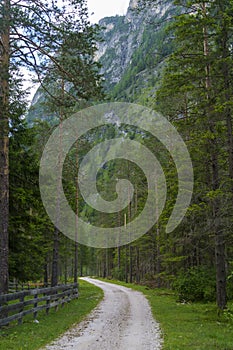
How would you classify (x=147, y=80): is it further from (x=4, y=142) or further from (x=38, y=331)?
(x=38, y=331)

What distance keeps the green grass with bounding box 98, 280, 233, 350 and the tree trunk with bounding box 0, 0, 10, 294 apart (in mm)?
5246

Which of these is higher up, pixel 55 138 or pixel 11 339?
pixel 55 138

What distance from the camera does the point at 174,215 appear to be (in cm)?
1938

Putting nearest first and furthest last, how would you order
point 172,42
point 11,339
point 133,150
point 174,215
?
point 11,339
point 172,42
point 174,215
point 133,150

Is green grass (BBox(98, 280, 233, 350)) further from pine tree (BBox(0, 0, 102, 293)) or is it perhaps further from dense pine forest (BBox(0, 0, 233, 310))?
pine tree (BBox(0, 0, 102, 293))

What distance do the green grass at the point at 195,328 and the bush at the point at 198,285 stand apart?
2.00 metres

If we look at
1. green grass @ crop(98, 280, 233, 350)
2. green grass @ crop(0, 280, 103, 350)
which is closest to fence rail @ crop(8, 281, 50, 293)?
green grass @ crop(0, 280, 103, 350)

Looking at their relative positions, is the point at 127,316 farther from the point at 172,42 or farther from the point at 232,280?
the point at 172,42

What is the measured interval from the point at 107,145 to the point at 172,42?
5164 inches

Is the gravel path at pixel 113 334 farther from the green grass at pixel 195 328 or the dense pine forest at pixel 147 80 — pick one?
the dense pine forest at pixel 147 80

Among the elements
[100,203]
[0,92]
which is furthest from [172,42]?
[100,203]

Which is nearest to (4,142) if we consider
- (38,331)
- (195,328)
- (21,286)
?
(38,331)

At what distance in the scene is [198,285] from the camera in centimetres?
1856

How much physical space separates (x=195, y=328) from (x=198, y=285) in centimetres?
801
